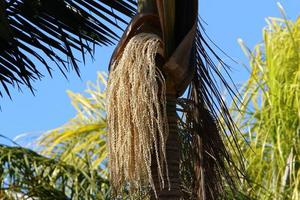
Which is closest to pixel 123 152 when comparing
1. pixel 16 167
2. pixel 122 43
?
pixel 122 43

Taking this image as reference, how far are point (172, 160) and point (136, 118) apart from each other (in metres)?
0.34

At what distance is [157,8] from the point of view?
3520 millimetres

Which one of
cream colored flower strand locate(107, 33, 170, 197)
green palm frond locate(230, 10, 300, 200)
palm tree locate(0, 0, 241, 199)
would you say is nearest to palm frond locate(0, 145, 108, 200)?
green palm frond locate(230, 10, 300, 200)

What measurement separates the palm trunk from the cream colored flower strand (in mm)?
40

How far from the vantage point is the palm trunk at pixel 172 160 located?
131 inches

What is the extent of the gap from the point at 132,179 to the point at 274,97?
6.42m

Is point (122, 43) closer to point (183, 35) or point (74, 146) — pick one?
point (183, 35)

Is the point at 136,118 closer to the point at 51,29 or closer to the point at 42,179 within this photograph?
the point at 51,29

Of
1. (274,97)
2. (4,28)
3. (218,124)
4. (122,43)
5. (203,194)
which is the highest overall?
(274,97)

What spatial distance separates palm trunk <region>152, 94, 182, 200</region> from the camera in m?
3.32

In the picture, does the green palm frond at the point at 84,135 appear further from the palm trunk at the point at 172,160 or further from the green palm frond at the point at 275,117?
the palm trunk at the point at 172,160

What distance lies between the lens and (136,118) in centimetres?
315

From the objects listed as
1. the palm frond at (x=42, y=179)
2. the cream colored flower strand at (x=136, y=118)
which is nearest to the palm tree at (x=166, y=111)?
the cream colored flower strand at (x=136, y=118)

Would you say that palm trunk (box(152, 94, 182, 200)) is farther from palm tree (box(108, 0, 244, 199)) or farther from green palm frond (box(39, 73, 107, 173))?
green palm frond (box(39, 73, 107, 173))
